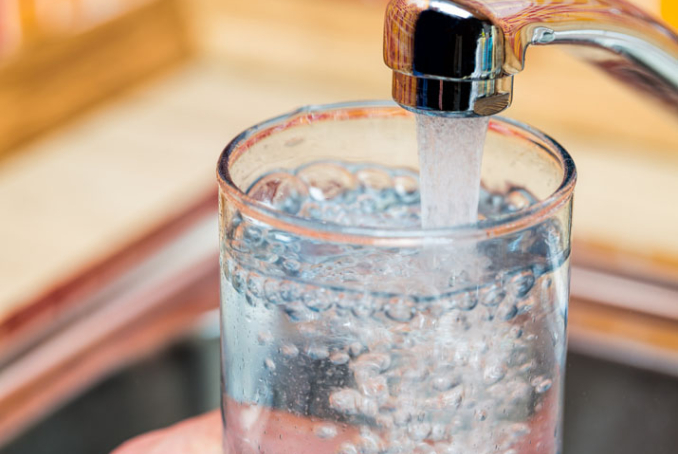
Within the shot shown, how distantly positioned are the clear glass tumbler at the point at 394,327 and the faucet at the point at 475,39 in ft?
0.15

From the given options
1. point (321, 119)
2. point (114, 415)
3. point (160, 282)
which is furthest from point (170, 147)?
point (321, 119)

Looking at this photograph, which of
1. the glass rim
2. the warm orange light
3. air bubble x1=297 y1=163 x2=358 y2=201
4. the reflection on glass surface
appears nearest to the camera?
the glass rim

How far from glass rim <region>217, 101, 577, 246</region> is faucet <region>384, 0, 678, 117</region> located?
1.6 inches

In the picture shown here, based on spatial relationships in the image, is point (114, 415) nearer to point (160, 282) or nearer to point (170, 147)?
point (160, 282)

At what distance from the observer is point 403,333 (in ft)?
1.11

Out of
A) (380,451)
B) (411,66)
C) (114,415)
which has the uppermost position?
(411,66)

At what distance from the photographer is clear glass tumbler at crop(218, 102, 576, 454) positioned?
336mm

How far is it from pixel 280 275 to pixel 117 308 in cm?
50

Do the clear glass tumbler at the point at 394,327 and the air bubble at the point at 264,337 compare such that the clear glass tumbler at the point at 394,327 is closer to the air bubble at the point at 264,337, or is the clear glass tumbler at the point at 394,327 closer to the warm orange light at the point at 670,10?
the air bubble at the point at 264,337

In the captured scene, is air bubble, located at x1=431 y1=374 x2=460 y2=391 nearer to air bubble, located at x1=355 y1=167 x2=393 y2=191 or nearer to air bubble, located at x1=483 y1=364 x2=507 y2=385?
air bubble, located at x1=483 y1=364 x2=507 y2=385

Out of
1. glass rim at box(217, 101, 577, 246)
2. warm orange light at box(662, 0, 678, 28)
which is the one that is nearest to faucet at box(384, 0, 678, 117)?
glass rim at box(217, 101, 577, 246)

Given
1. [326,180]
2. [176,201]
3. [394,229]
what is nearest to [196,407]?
[176,201]

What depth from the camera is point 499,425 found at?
0.36m

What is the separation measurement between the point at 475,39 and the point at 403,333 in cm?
11
